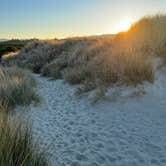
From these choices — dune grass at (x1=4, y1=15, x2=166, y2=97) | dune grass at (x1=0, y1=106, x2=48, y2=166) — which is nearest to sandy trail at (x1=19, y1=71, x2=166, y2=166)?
dune grass at (x1=0, y1=106, x2=48, y2=166)

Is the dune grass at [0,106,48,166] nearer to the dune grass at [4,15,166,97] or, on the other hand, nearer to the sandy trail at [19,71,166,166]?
the sandy trail at [19,71,166,166]

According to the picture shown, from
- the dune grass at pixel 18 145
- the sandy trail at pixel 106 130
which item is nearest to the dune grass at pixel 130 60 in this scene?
Result: the sandy trail at pixel 106 130

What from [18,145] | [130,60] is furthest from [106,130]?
[130,60]

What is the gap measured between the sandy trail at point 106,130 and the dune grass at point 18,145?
0.32m

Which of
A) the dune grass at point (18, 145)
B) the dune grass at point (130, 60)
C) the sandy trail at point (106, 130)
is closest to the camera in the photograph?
the dune grass at point (18, 145)

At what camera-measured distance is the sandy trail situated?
3735 millimetres

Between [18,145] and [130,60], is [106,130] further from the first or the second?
[130,60]

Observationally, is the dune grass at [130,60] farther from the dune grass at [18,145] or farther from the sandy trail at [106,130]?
the dune grass at [18,145]

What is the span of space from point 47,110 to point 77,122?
4.37ft

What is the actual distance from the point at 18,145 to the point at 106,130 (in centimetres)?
247

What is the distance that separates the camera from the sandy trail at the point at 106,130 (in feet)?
Answer: 12.3

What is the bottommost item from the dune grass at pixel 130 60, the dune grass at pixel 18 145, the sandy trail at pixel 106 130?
the sandy trail at pixel 106 130

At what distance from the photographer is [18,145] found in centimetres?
285

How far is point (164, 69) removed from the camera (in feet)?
24.3
